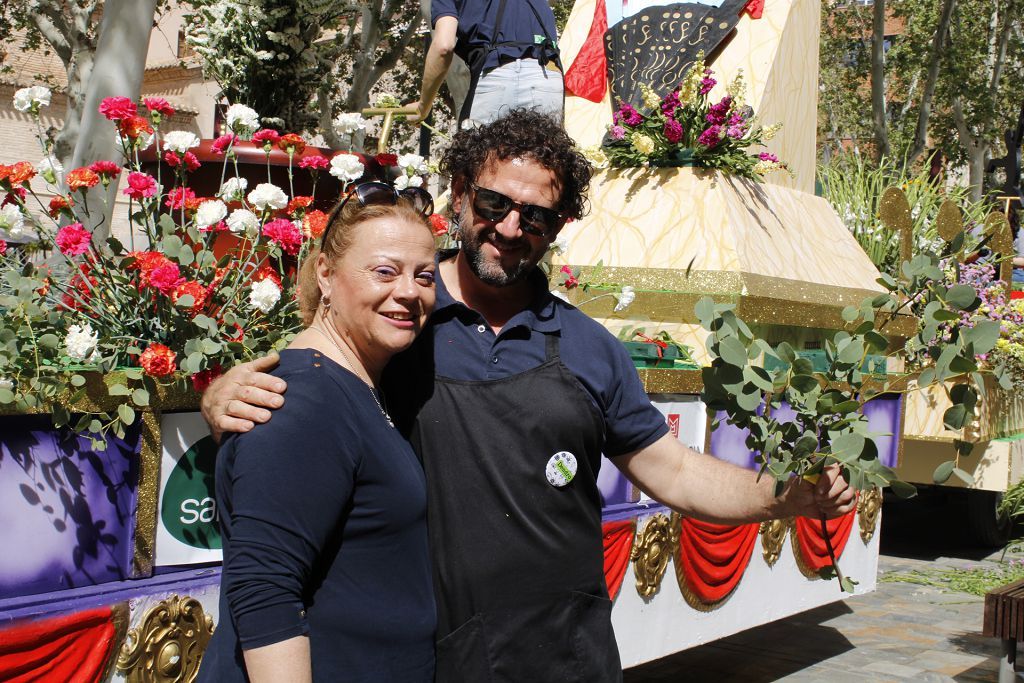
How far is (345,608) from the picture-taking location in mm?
1744

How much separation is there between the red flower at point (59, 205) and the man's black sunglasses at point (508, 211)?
1258mm

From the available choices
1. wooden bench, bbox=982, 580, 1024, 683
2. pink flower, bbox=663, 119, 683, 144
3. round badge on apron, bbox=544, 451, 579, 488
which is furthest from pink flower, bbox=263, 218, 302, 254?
wooden bench, bbox=982, 580, 1024, 683

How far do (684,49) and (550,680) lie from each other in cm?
491

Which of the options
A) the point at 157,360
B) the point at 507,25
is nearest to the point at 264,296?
the point at 157,360

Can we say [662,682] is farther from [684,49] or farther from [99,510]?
[99,510]

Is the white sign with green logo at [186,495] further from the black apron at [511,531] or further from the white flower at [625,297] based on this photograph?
the white flower at [625,297]

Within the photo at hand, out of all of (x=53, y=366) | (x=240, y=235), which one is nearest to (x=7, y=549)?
(x=53, y=366)

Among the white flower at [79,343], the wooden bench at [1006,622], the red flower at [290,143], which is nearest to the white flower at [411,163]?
the red flower at [290,143]

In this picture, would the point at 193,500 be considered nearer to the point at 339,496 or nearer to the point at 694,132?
the point at 339,496

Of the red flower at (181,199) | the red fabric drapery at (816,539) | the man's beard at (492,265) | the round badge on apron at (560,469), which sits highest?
the red flower at (181,199)

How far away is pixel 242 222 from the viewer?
2.76 m

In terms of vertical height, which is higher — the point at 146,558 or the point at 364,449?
the point at 364,449

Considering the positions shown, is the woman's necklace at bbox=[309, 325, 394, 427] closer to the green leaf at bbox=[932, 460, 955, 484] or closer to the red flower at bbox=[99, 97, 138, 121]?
the green leaf at bbox=[932, 460, 955, 484]

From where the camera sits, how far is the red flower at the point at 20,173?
109 inches
